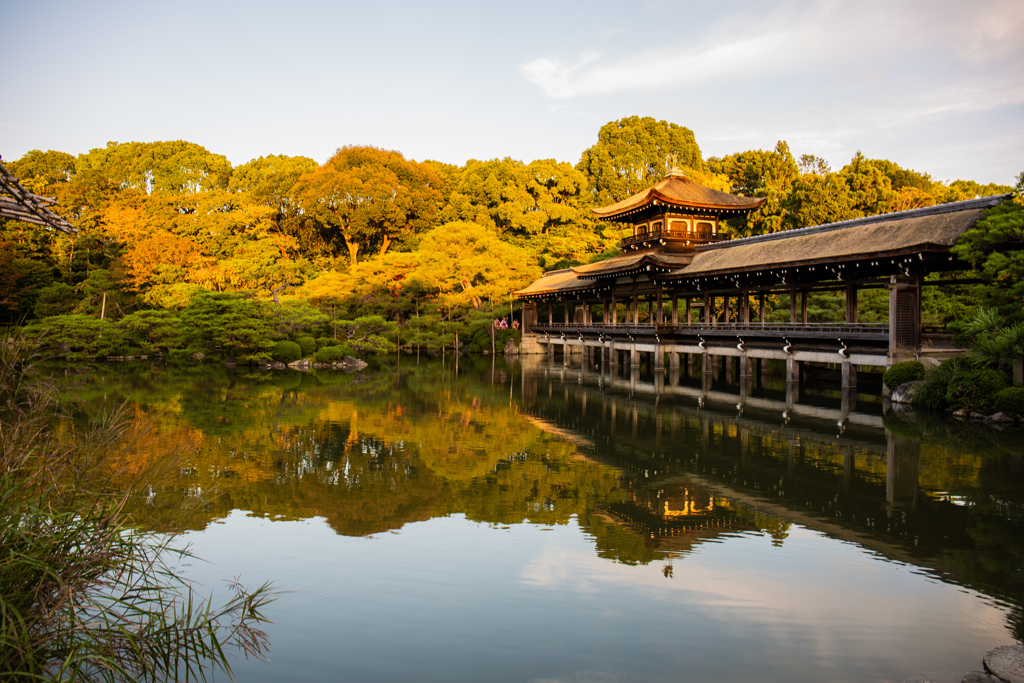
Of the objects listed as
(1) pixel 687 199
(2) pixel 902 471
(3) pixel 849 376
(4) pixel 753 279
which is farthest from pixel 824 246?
(2) pixel 902 471

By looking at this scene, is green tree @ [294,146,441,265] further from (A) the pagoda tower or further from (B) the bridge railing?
(A) the pagoda tower

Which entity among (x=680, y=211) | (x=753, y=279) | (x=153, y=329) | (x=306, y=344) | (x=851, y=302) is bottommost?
(x=306, y=344)

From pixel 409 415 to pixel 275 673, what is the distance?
10.5 metres

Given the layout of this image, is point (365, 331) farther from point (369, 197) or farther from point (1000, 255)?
point (1000, 255)

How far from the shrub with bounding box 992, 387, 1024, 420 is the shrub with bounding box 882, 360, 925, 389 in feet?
7.82

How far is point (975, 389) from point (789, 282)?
7256 millimetres

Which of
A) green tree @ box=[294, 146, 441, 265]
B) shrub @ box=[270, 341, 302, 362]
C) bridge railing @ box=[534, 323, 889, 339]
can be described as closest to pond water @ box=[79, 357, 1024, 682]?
bridge railing @ box=[534, 323, 889, 339]

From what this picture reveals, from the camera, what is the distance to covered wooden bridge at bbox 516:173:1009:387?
16297mm

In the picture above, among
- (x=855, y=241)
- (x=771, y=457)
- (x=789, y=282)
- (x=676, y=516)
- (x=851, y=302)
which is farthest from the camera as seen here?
(x=789, y=282)

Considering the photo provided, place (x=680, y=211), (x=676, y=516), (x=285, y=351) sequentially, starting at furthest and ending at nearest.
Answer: (x=680, y=211)
(x=285, y=351)
(x=676, y=516)

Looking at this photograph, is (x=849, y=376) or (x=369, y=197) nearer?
(x=849, y=376)

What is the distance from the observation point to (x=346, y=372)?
2578cm

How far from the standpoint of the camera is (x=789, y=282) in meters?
20.4

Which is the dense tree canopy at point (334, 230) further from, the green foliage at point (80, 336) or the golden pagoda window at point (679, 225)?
the golden pagoda window at point (679, 225)
